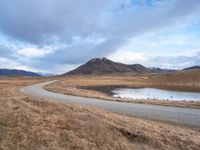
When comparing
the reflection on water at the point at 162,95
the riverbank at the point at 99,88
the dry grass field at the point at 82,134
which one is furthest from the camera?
the reflection on water at the point at 162,95

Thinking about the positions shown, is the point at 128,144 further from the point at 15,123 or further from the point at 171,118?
the point at 171,118

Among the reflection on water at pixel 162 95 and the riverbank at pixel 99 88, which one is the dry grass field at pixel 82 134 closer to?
the riverbank at pixel 99 88

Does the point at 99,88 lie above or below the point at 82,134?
above

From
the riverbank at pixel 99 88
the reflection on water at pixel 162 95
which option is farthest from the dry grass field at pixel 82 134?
the reflection on water at pixel 162 95

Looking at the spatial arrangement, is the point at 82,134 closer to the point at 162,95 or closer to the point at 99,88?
the point at 162,95

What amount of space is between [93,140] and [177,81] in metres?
105

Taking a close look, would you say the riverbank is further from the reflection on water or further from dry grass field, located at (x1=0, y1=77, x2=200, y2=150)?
dry grass field, located at (x1=0, y1=77, x2=200, y2=150)

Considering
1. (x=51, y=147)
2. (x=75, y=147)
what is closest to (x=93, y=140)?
(x=75, y=147)

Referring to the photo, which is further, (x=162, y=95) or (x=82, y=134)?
(x=162, y=95)

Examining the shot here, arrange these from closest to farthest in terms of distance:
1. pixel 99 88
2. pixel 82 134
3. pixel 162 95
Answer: pixel 82 134 → pixel 162 95 → pixel 99 88

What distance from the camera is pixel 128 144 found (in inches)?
469

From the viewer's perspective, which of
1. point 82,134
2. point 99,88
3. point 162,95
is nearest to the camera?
point 82,134

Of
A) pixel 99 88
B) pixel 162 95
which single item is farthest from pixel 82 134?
pixel 99 88

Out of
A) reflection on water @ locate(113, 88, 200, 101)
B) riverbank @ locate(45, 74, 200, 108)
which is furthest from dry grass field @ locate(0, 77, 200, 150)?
reflection on water @ locate(113, 88, 200, 101)
